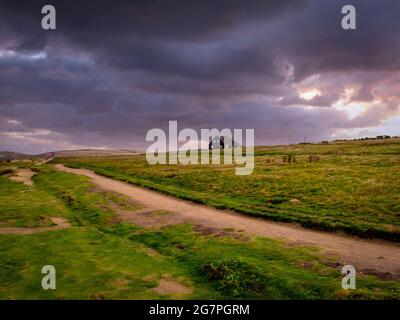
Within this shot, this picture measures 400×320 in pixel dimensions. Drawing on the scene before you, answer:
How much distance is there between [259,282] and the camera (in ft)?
49.4

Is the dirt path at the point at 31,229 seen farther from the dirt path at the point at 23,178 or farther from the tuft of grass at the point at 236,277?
the dirt path at the point at 23,178

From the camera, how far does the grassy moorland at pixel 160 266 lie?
1421 centimetres

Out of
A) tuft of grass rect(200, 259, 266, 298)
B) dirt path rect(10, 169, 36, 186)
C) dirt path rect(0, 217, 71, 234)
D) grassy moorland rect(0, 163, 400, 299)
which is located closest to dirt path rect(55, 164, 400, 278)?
grassy moorland rect(0, 163, 400, 299)

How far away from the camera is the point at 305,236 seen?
22312 mm

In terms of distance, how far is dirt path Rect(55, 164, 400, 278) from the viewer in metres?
17.6

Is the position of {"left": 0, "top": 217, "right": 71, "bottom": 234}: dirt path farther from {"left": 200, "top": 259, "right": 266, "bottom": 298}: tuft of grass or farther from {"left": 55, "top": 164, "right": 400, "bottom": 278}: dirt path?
{"left": 200, "top": 259, "right": 266, "bottom": 298}: tuft of grass

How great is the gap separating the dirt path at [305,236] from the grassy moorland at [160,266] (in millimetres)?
1549

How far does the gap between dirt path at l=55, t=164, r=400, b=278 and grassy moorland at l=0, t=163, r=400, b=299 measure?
5.08 ft

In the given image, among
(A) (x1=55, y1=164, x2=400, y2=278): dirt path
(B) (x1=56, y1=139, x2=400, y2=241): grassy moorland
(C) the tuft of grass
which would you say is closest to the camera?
(C) the tuft of grass

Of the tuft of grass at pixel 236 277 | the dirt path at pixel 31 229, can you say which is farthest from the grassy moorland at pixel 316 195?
the dirt path at pixel 31 229
